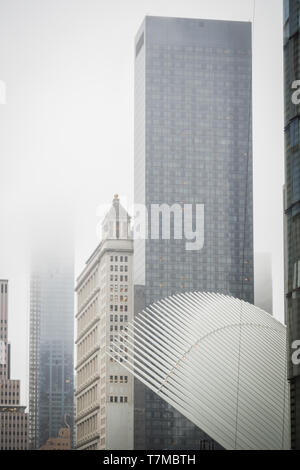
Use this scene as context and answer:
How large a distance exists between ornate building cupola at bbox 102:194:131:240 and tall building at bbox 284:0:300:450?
95.4 meters

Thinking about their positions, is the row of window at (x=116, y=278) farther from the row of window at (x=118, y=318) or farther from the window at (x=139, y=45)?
the window at (x=139, y=45)

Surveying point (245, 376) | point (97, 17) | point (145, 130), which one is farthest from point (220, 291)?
point (245, 376)

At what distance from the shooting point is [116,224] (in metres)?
125

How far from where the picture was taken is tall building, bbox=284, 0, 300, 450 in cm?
2591

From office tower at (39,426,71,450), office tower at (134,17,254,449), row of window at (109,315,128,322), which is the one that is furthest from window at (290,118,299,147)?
office tower at (39,426,71,450)

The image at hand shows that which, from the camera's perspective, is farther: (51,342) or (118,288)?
(51,342)

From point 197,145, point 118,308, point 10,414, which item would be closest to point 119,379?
point 118,308

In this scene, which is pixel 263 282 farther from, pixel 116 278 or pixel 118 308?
pixel 118 308

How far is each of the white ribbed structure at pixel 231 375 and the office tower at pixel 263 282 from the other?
223ft

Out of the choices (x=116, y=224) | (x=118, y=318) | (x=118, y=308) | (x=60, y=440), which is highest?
(x=116, y=224)

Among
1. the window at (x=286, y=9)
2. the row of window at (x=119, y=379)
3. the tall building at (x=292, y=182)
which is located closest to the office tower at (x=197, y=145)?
the row of window at (x=119, y=379)

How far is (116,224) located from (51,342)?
144ft
